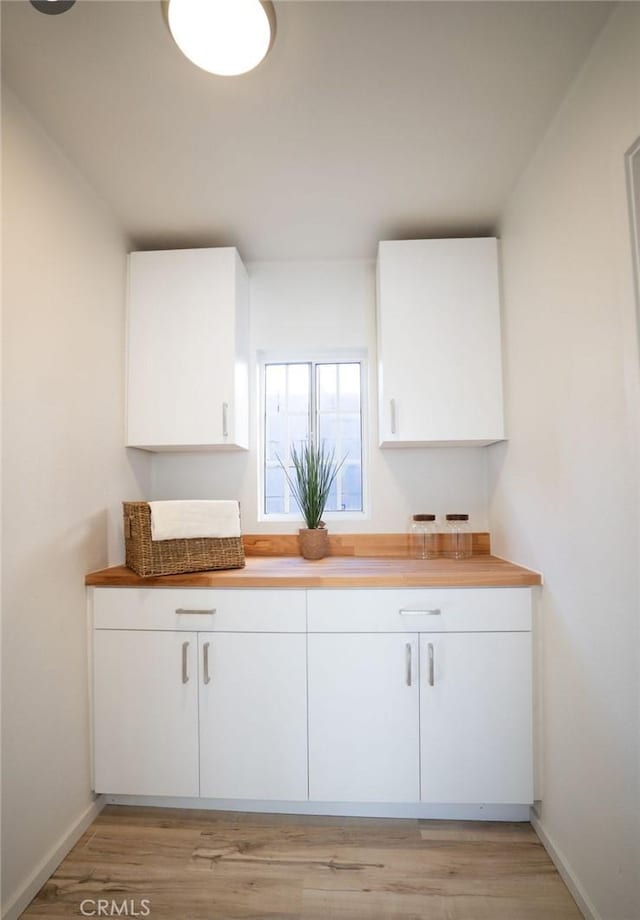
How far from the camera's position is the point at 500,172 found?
5.67ft

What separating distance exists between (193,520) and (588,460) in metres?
1.42

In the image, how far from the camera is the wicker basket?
1.75 m

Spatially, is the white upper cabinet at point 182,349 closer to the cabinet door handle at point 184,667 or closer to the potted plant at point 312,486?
the potted plant at point 312,486

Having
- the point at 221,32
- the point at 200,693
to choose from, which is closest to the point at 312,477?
the point at 200,693

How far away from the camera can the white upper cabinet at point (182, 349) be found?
6.78ft

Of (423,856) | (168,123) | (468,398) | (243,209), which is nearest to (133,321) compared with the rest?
(243,209)

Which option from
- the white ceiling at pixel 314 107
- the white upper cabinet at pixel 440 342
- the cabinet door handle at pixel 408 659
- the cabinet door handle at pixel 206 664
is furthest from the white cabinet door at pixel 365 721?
the white ceiling at pixel 314 107

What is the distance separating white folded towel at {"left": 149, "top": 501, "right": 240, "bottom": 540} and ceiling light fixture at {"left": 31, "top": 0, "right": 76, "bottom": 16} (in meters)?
1.45

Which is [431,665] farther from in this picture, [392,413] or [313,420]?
[313,420]

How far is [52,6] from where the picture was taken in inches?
43.3

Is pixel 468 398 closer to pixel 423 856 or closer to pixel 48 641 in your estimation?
pixel 423 856

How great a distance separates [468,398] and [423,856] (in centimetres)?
173

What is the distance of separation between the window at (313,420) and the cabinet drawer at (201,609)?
0.77 metres

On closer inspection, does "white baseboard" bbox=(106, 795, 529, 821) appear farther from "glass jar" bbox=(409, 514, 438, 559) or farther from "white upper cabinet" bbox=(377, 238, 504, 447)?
"white upper cabinet" bbox=(377, 238, 504, 447)
